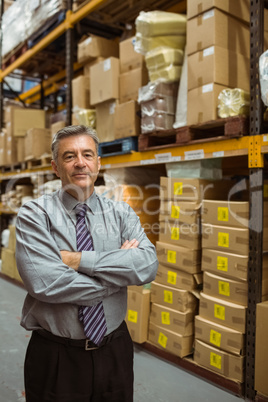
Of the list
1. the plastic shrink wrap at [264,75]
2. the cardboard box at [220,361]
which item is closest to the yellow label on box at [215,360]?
the cardboard box at [220,361]

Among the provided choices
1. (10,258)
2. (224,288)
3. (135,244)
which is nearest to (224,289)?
(224,288)

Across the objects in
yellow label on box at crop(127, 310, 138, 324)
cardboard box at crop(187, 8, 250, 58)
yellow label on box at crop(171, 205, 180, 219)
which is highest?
cardboard box at crop(187, 8, 250, 58)

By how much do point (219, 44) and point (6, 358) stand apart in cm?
341

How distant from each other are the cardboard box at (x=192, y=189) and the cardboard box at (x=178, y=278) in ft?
2.26

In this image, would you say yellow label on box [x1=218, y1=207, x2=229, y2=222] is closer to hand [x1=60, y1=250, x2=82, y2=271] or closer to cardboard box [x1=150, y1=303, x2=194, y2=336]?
cardboard box [x1=150, y1=303, x2=194, y2=336]

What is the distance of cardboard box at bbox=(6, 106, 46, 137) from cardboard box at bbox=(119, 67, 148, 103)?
278 cm

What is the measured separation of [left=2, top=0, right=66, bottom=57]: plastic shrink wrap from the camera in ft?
16.6

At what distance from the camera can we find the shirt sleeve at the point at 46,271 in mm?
1511

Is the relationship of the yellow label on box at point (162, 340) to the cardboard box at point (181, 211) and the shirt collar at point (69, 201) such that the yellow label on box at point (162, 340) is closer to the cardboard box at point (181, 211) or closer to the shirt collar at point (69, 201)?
the cardboard box at point (181, 211)

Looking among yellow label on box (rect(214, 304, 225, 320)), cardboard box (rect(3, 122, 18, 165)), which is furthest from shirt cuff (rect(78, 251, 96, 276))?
cardboard box (rect(3, 122, 18, 165))

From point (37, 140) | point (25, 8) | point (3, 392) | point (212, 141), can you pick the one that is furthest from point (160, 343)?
point (25, 8)

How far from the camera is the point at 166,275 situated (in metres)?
3.39

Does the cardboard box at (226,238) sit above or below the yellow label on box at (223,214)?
below

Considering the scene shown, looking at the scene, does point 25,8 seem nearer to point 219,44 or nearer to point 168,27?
point 168,27
